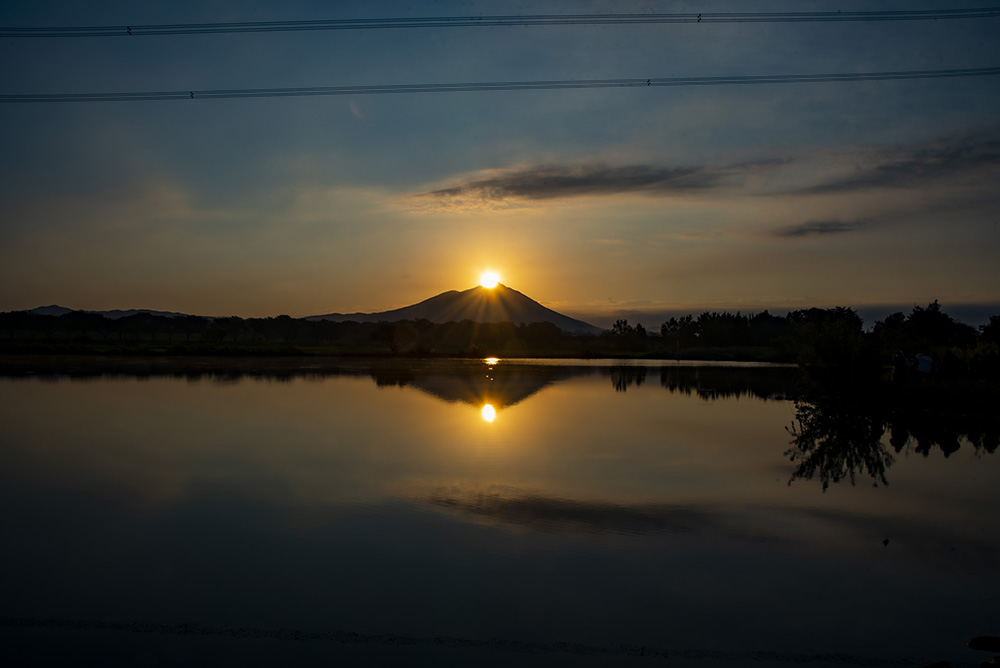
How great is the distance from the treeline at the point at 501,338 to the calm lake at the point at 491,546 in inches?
423

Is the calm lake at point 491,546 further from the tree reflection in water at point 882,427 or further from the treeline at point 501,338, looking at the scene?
the treeline at point 501,338

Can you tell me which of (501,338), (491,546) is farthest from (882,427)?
(501,338)

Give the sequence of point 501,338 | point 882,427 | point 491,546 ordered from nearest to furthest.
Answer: point 491,546, point 882,427, point 501,338

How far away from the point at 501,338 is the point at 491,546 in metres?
136

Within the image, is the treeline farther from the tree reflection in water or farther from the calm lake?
the calm lake

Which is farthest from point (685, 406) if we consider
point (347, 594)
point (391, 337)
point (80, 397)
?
point (391, 337)

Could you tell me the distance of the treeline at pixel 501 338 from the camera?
1004 inches

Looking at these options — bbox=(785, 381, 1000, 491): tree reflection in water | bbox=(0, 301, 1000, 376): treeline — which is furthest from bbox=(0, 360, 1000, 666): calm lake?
bbox=(0, 301, 1000, 376): treeline

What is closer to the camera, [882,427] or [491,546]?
[491,546]

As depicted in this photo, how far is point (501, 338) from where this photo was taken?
14338cm

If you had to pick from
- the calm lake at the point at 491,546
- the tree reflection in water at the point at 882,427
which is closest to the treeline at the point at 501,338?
the tree reflection in water at the point at 882,427

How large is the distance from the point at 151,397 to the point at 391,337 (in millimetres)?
68284

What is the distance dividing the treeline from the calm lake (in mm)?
10735

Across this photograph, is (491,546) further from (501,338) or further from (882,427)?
(501,338)
